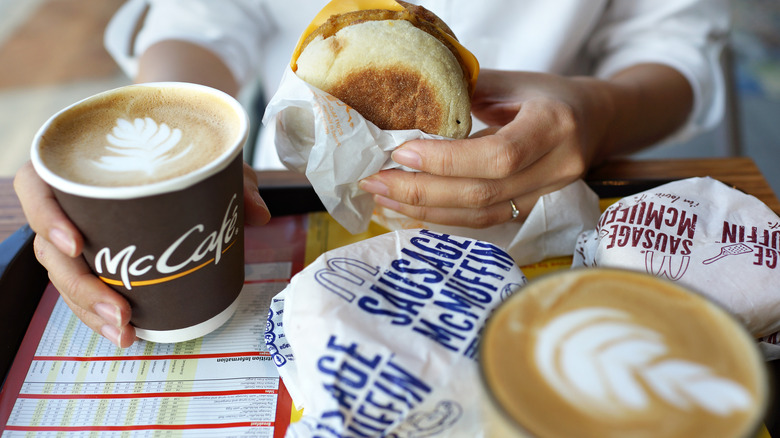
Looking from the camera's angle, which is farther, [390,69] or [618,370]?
[390,69]

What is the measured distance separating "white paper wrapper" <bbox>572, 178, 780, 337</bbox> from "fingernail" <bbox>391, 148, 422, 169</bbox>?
0.27 m

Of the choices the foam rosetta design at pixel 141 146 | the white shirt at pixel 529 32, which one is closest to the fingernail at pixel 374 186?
the foam rosetta design at pixel 141 146

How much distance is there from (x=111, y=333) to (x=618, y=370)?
60 cm

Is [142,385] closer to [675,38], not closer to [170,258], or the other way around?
[170,258]

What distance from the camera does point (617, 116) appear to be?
1.18 metres

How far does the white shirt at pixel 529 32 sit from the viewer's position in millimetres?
1329

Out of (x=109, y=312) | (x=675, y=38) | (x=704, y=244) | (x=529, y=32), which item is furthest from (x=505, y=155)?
(x=675, y=38)

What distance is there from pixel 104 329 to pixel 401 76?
50cm

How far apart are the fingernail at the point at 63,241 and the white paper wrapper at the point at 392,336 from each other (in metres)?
0.24

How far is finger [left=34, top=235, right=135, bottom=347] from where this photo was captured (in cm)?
69

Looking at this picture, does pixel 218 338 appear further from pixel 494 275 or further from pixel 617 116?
pixel 617 116

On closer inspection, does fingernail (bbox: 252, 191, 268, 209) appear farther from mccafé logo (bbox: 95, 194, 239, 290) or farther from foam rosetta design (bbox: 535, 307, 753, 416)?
foam rosetta design (bbox: 535, 307, 753, 416)

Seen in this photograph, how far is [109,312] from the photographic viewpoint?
70cm

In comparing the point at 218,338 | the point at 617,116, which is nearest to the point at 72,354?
the point at 218,338
